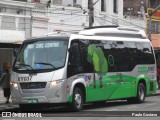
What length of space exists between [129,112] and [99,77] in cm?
246

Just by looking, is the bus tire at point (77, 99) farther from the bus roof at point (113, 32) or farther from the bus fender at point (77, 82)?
the bus roof at point (113, 32)

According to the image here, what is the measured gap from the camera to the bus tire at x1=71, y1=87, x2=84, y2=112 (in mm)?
18500

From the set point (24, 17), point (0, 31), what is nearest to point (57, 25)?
point (24, 17)

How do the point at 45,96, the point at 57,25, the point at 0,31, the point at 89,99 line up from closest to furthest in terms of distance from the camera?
the point at 45,96, the point at 89,99, the point at 0,31, the point at 57,25

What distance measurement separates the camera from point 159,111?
18875mm

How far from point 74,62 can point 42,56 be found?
1244 mm

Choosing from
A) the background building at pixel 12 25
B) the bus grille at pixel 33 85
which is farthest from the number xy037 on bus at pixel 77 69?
the background building at pixel 12 25

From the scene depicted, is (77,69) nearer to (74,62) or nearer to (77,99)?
(74,62)

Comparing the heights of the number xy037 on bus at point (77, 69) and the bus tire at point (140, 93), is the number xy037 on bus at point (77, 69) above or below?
above

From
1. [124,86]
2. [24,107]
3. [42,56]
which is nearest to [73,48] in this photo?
[42,56]

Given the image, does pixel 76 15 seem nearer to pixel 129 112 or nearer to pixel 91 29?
pixel 91 29

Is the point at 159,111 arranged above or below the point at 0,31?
below

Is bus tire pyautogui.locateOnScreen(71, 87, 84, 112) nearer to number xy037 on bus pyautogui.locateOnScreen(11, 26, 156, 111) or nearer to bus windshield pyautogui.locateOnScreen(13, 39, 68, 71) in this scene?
number xy037 on bus pyautogui.locateOnScreen(11, 26, 156, 111)

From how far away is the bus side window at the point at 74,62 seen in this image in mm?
18422
